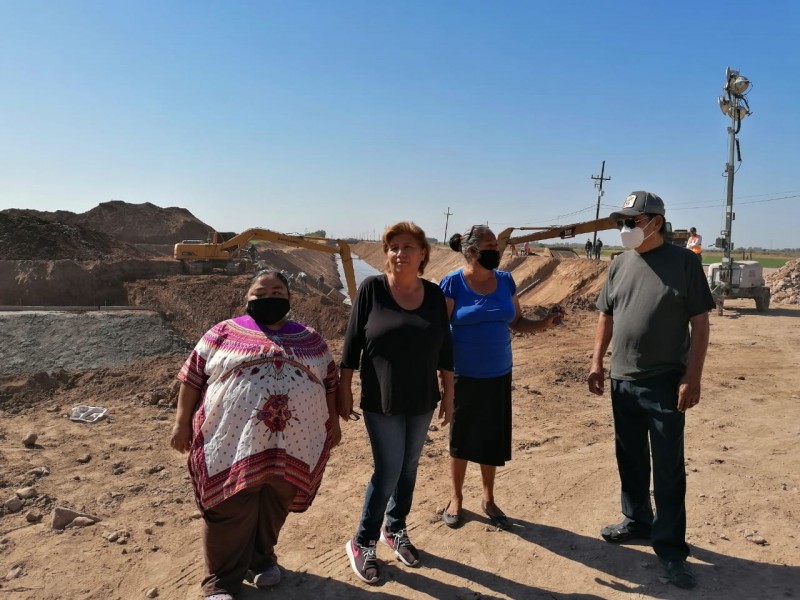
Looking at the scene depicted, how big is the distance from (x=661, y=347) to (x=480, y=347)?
951 mm

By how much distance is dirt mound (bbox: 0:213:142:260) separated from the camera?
20359mm

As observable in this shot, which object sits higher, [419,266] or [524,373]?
[419,266]

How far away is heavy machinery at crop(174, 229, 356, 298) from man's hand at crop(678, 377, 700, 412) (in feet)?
40.4

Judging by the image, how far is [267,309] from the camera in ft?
8.48

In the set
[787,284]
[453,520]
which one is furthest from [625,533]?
[787,284]

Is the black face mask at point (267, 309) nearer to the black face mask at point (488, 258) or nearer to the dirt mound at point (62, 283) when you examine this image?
the black face mask at point (488, 258)

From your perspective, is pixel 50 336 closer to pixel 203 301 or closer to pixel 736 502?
pixel 203 301

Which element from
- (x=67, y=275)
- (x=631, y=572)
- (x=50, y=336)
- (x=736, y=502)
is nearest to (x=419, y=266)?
(x=631, y=572)

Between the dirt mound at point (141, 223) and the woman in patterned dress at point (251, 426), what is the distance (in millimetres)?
39579

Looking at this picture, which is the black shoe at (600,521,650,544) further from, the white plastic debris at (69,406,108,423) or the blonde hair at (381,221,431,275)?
the white plastic debris at (69,406,108,423)

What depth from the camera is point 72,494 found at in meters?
4.24

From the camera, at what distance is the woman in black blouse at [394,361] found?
2.71m

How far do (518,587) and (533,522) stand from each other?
71 cm

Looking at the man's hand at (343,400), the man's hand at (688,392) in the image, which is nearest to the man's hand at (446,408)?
the man's hand at (343,400)
